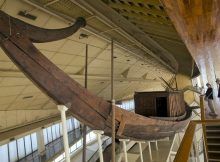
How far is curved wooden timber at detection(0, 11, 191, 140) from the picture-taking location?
2633mm

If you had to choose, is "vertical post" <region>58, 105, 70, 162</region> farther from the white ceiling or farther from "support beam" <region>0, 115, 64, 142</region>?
"support beam" <region>0, 115, 64, 142</region>

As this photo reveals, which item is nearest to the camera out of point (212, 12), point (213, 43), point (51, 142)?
point (212, 12)

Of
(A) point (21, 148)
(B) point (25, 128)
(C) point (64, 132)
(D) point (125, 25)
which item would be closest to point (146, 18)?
(D) point (125, 25)

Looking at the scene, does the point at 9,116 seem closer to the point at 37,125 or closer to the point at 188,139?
the point at 37,125

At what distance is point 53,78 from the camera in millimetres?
2957

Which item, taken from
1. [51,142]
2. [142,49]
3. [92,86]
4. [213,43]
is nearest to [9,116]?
[92,86]

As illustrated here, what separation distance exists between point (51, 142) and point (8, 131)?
522 centimetres

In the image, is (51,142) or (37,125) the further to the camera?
(51,142)

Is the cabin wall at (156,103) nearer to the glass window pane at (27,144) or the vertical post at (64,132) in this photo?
the vertical post at (64,132)

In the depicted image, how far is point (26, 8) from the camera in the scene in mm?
4812

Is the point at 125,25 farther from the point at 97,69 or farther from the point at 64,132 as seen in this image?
the point at 97,69

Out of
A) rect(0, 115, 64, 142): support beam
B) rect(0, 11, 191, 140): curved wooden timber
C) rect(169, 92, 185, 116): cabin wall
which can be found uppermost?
rect(0, 11, 191, 140): curved wooden timber

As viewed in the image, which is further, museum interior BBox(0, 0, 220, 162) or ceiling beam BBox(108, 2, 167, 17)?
ceiling beam BBox(108, 2, 167, 17)

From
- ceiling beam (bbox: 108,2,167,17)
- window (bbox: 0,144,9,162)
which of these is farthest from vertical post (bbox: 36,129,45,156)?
ceiling beam (bbox: 108,2,167,17)
